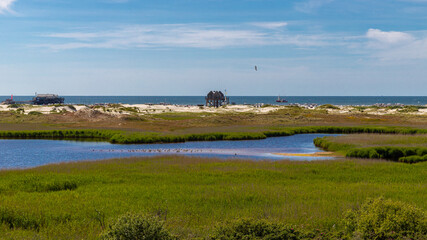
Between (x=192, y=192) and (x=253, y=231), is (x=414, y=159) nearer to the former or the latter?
(x=192, y=192)

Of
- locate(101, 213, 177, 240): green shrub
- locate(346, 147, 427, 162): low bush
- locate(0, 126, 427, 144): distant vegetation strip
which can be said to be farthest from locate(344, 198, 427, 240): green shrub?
locate(0, 126, 427, 144): distant vegetation strip

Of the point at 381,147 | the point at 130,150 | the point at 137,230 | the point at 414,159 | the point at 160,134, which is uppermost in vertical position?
the point at 137,230

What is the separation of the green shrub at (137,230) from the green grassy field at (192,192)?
113 centimetres

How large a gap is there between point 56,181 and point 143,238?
557 inches

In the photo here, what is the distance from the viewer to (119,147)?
167 feet

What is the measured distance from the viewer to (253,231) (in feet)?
43.6

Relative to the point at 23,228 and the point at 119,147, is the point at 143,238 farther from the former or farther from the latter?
the point at 119,147

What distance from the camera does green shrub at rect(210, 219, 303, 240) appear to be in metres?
13.0

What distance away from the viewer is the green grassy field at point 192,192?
15.7 meters

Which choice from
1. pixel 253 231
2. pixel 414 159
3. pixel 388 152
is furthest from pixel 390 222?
pixel 388 152

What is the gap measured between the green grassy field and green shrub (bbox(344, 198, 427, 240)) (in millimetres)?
2046

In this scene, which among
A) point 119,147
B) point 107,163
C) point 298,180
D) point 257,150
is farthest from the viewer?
point 119,147

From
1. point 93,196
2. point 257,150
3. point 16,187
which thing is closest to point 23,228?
point 93,196

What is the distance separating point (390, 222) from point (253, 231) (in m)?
4.28
